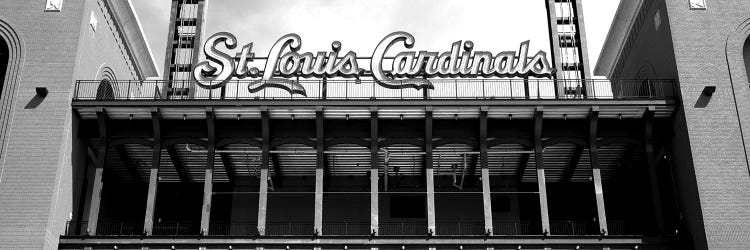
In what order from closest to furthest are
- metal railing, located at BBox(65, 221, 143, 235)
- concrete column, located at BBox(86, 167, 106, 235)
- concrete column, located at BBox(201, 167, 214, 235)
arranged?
1. concrete column, located at BBox(201, 167, 214, 235)
2. concrete column, located at BBox(86, 167, 106, 235)
3. metal railing, located at BBox(65, 221, 143, 235)

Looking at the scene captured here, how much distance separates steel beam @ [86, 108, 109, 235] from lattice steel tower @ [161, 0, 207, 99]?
708 inches

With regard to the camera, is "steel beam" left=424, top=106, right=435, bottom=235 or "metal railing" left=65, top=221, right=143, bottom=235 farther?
"metal railing" left=65, top=221, right=143, bottom=235

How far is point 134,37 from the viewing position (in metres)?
50.7

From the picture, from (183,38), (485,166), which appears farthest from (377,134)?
(183,38)

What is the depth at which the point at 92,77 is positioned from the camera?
42.8 metres

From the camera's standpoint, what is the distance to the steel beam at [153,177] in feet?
125

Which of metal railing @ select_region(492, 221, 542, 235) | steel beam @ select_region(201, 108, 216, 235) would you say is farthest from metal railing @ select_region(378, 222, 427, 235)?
steel beam @ select_region(201, 108, 216, 235)

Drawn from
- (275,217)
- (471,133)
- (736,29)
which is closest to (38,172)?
(275,217)

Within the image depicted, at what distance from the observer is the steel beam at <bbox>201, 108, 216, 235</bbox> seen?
38.3m

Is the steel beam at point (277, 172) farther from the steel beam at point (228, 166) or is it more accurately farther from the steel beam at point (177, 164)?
the steel beam at point (177, 164)

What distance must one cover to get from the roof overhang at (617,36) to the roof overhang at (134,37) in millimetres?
25913

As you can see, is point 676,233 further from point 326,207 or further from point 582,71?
point 582,71

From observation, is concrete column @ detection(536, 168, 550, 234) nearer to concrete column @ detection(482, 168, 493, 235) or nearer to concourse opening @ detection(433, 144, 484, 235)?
concrete column @ detection(482, 168, 493, 235)

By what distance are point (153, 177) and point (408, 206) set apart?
45.6 feet
